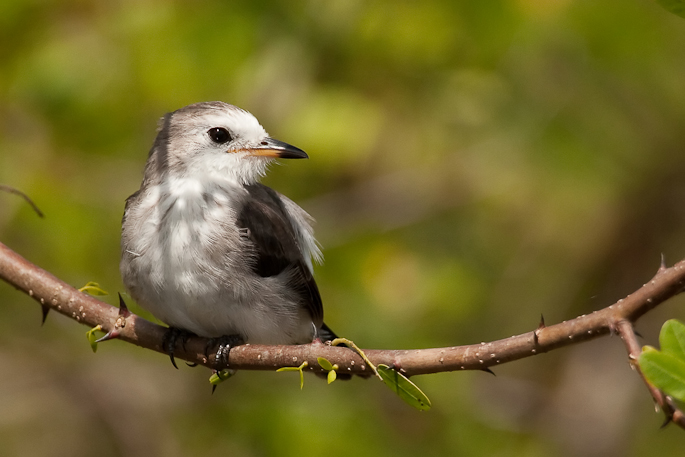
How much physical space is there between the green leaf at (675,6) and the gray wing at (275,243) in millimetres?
2906

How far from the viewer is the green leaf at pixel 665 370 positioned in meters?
2.15

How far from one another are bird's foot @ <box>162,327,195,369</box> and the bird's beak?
129cm

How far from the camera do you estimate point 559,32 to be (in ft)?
24.0

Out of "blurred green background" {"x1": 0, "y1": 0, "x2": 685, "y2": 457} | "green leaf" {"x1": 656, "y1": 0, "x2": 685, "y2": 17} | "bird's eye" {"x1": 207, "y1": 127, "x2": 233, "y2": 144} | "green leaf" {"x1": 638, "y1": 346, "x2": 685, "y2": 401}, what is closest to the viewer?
"green leaf" {"x1": 638, "y1": 346, "x2": 685, "y2": 401}

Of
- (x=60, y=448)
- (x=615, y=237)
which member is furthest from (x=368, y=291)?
(x=60, y=448)

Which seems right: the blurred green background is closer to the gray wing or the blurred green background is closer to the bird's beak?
the bird's beak

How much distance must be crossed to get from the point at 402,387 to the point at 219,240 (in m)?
1.94

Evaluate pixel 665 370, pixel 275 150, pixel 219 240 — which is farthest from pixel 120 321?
pixel 665 370

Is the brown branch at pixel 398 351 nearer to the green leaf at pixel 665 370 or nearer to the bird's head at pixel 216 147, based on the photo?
the green leaf at pixel 665 370

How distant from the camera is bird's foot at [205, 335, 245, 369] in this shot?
4.04m

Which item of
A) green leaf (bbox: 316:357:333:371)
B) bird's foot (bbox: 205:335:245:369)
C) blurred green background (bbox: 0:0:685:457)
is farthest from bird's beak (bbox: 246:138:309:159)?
green leaf (bbox: 316:357:333:371)

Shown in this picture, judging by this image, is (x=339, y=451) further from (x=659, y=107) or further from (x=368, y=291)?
(x=659, y=107)

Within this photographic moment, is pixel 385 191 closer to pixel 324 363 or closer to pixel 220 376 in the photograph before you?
pixel 220 376

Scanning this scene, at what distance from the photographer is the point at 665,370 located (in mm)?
2158
